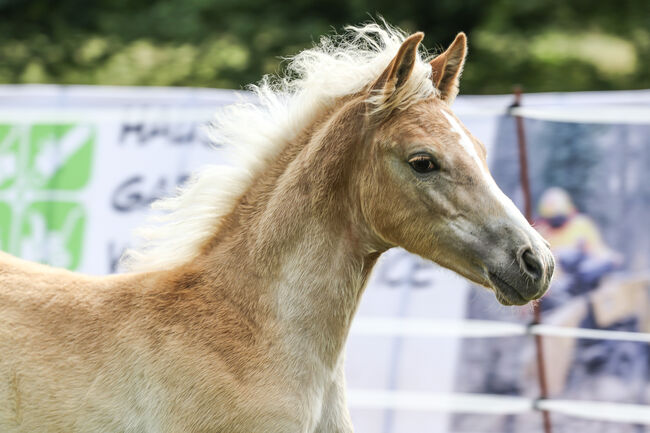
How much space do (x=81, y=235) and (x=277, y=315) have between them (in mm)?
2922

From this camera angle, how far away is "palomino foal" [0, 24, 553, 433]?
2.64m

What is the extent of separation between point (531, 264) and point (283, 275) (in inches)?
32.9

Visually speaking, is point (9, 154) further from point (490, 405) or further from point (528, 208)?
point (490, 405)

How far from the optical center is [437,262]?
2.76m

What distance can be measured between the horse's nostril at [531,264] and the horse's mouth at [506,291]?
77 mm

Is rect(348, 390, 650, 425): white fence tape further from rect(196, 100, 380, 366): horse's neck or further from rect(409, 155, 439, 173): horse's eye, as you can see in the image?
rect(409, 155, 439, 173): horse's eye

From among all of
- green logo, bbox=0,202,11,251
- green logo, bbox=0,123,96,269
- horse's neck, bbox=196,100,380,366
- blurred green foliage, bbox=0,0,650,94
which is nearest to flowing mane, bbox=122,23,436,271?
horse's neck, bbox=196,100,380,366

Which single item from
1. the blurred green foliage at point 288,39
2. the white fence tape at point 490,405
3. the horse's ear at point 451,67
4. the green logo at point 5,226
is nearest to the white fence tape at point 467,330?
the white fence tape at point 490,405

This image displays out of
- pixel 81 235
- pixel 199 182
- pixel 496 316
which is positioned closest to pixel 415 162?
pixel 199 182

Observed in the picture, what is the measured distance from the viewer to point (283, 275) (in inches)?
113

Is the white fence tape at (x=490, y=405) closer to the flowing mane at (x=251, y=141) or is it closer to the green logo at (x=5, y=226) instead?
the flowing mane at (x=251, y=141)

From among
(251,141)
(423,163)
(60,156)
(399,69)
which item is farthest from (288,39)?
(423,163)

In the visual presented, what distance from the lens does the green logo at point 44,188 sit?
5.41m

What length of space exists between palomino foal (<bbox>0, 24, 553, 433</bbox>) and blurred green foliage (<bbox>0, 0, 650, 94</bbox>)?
20.9 ft
